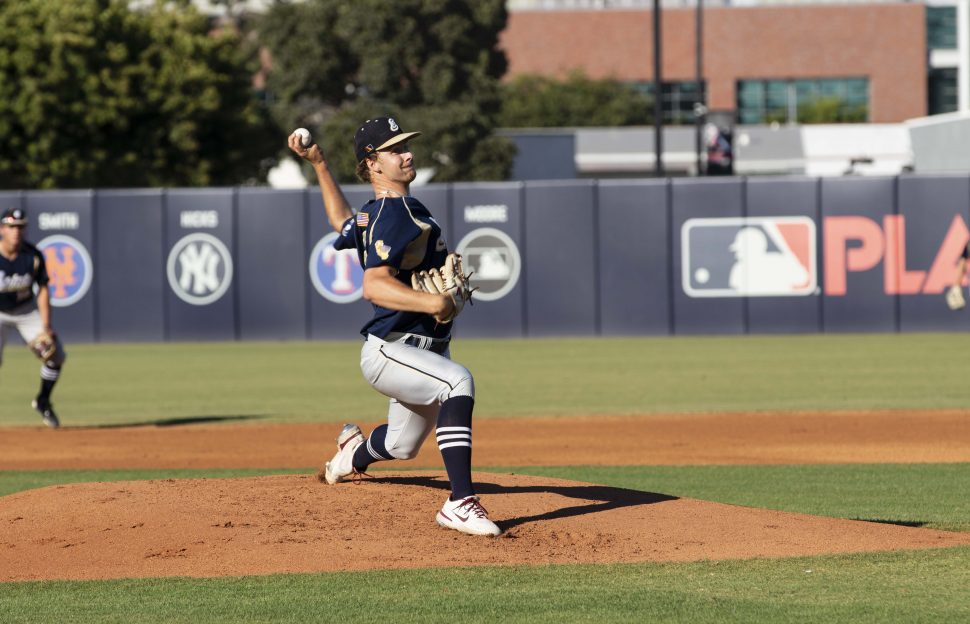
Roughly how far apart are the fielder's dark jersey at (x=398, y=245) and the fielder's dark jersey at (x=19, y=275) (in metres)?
7.60

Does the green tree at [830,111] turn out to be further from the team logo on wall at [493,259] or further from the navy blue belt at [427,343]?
the navy blue belt at [427,343]

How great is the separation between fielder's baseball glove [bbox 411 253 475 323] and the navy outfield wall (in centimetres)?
1844

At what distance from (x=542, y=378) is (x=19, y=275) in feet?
24.5

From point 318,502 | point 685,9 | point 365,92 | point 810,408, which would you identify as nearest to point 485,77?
point 365,92

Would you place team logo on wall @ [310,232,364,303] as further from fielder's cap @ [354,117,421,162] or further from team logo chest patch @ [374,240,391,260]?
team logo chest patch @ [374,240,391,260]

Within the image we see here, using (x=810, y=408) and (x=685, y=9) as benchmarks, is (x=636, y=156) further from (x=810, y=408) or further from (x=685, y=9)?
(x=810, y=408)

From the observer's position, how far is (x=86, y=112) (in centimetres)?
3916

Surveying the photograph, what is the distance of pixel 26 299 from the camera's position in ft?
45.7

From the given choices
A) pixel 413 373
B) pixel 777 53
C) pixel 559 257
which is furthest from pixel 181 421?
pixel 777 53

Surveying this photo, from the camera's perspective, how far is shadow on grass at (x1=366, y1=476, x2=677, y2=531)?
7426 mm

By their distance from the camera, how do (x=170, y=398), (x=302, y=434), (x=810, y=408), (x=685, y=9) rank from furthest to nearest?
1. (x=685, y=9)
2. (x=170, y=398)
3. (x=810, y=408)
4. (x=302, y=434)

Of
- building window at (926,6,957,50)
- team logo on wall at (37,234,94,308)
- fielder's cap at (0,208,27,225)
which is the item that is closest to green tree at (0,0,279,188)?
team logo on wall at (37,234,94,308)

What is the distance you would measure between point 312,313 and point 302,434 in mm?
12571

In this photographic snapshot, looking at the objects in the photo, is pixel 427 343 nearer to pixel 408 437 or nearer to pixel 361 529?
pixel 408 437
